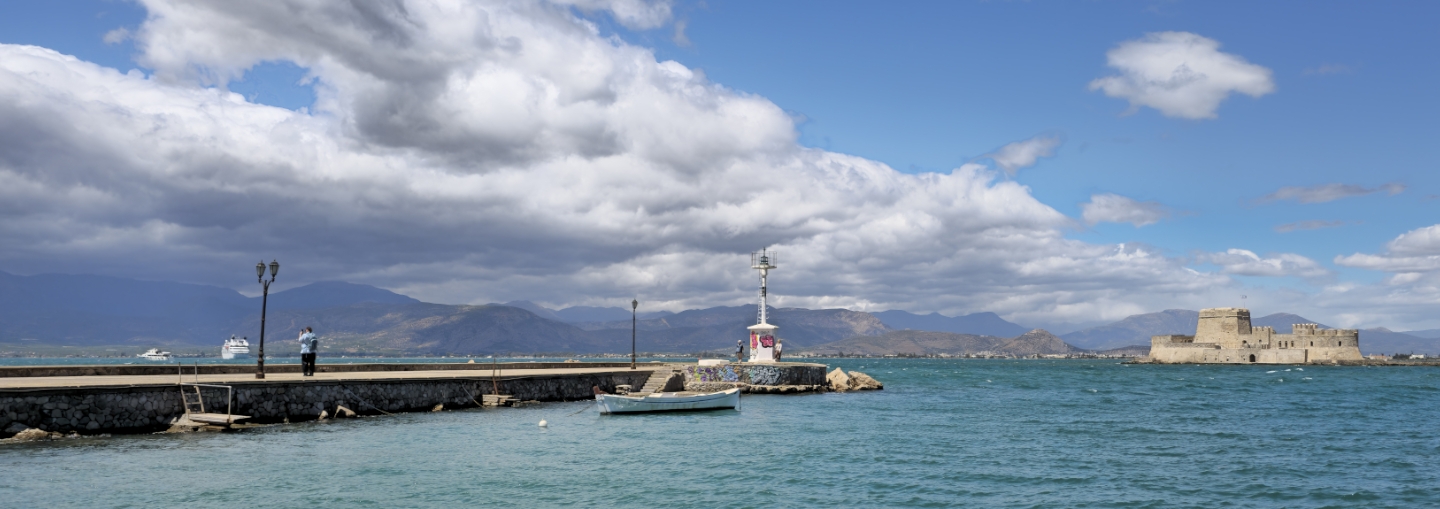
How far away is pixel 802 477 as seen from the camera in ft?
67.1

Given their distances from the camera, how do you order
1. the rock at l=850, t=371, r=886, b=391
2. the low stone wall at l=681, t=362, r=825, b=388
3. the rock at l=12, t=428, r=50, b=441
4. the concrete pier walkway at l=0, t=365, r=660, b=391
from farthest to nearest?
1. the rock at l=850, t=371, r=886, b=391
2. the low stone wall at l=681, t=362, r=825, b=388
3. the concrete pier walkway at l=0, t=365, r=660, b=391
4. the rock at l=12, t=428, r=50, b=441

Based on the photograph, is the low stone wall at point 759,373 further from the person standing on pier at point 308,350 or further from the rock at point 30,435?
the rock at point 30,435

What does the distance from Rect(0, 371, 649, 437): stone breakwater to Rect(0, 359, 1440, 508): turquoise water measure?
124cm

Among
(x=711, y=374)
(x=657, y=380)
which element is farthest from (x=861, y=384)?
(x=657, y=380)

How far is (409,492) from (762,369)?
34.1 m

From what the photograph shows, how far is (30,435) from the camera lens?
22.2 meters

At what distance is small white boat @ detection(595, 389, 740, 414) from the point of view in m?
35.9

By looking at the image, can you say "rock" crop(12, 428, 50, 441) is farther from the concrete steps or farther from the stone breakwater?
the concrete steps

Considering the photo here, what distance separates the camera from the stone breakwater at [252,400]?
23047 mm

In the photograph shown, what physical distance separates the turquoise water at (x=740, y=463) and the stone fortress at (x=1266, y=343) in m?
125

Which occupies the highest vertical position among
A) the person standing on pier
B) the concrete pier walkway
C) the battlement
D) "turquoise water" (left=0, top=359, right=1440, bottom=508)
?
the battlement

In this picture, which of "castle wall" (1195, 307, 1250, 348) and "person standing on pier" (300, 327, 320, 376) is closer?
"person standing on pier" (300, 327, 320, 376)

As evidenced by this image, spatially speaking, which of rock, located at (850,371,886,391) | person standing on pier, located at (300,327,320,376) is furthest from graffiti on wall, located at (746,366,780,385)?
person standing on pier, located at (300,327,320,376)

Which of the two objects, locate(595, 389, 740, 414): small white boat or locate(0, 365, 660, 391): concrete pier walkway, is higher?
locate(0, 365, 660, 391): concrete pier walkway
